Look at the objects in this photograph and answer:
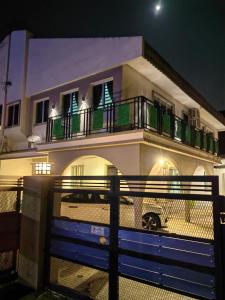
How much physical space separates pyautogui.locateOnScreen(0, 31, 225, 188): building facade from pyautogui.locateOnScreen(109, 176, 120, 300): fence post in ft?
14.6

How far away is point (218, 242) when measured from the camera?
127 inches

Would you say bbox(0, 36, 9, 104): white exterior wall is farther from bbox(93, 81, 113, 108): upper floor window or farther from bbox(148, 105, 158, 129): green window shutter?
bbox(148, 105, 158, 129): green window shutter

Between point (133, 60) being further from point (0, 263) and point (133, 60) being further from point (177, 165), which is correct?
point (0, 263)

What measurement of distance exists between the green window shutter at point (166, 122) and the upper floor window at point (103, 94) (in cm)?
238

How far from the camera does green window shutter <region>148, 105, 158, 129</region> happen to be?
9.60 m

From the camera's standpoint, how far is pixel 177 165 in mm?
11555

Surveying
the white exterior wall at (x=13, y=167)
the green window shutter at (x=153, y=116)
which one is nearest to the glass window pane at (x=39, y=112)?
the white exterior wall at (x=13, y=167)

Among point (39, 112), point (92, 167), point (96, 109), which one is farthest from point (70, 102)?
point (92, 167)

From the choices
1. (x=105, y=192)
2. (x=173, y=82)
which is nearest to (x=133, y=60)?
(x=173, y=82)

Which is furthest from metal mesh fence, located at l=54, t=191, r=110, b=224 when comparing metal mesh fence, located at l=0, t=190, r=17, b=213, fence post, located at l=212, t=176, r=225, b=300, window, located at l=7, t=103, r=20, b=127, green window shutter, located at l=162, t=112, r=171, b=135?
window, located at l=7, t=103, r=20, b=127

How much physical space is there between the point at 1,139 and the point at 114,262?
14.2m

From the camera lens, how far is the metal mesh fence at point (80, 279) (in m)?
5.04

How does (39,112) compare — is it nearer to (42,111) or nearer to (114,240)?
(42,111)

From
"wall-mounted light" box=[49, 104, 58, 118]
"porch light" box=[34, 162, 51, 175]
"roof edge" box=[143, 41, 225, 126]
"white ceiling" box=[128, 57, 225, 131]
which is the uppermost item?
"roof edge" box=[143, 41, 225, 126]
